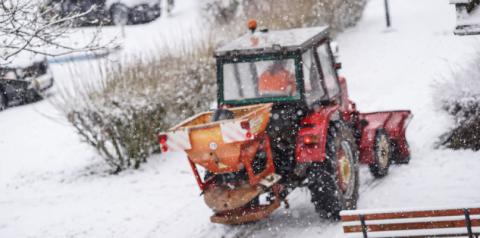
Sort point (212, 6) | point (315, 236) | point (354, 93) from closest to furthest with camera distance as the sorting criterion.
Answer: point (315, 236)
point (354, 93)
point (212, 6)

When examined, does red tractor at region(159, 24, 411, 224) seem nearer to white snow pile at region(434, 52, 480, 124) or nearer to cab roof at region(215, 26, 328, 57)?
cab roof at region(215, 26, 328, 57)

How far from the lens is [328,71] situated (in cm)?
866

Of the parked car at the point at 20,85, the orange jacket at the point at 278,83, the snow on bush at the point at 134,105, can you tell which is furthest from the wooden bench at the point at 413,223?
the parked car at the point at 20,85

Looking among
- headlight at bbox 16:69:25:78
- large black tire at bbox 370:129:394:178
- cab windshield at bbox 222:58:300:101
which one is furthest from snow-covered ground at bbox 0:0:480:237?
cab windshield at bbox 222:58:300:101

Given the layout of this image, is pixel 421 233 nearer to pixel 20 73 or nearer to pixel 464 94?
pixel 464 94

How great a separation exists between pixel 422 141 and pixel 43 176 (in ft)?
19.6

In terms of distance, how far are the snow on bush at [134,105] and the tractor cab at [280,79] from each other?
3.00 m

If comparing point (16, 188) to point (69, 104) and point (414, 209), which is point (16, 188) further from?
point (414, 209)

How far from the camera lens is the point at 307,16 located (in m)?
17.2

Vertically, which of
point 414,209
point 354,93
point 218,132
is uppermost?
point 218,132

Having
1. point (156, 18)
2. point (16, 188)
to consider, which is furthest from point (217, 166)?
point (156, 18)

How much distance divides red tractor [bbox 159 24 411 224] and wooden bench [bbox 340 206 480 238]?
146 centimetres

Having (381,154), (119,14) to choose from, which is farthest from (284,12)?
(381,154)

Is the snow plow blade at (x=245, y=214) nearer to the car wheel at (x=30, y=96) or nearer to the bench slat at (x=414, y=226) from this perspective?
the bench slat at (x=414, y=226)
